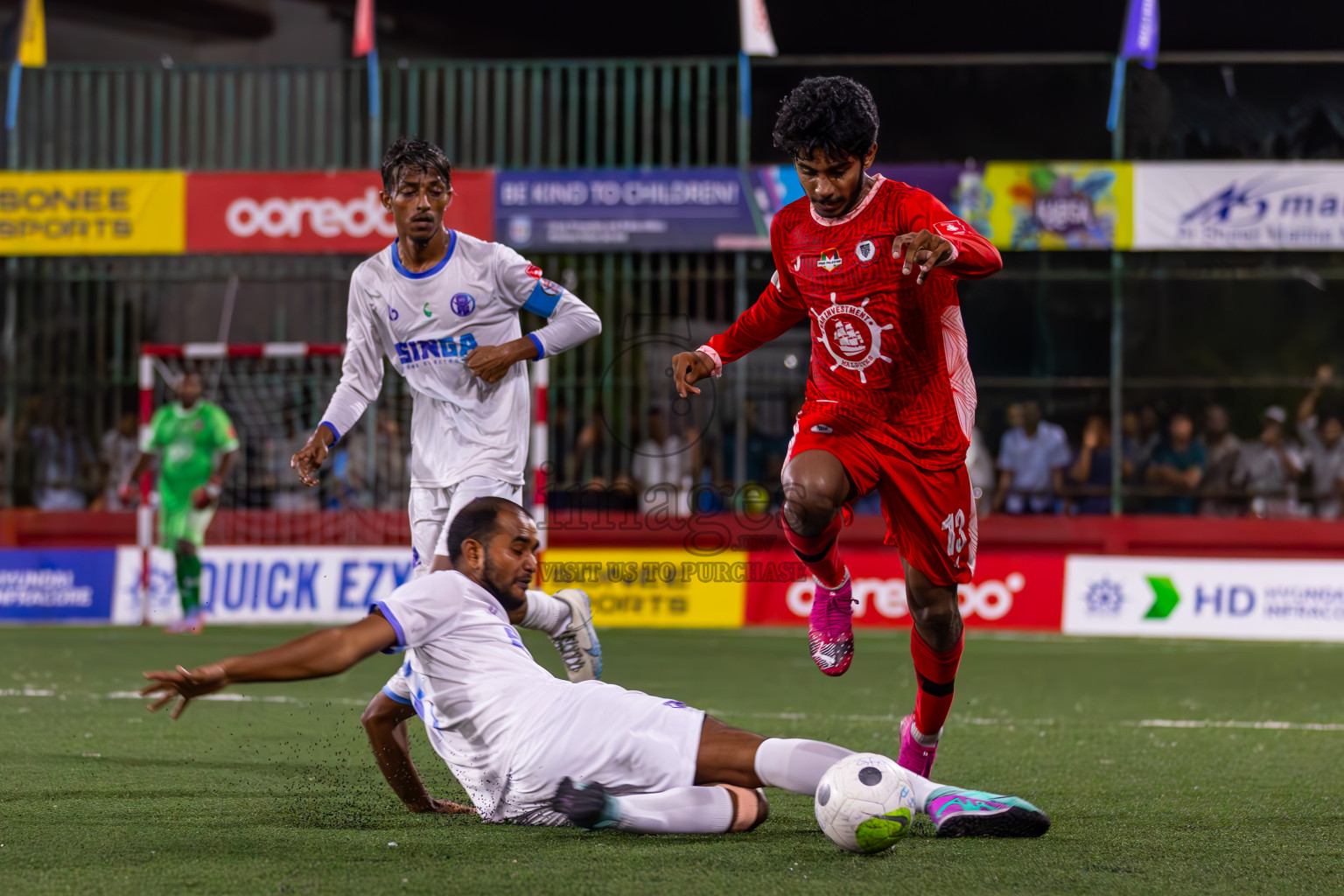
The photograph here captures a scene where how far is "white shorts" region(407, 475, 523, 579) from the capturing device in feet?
20.1

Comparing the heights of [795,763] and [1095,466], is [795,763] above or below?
below

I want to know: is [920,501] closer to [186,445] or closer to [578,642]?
[578,642]

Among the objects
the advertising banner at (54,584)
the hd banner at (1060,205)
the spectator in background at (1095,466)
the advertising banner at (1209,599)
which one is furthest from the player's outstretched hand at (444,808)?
the spectator in background at (1095,466)

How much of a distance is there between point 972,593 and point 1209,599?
2.12m

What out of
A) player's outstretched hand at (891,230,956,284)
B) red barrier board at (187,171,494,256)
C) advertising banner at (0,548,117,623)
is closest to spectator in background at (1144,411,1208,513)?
red barrier board at (187,171,494,256)

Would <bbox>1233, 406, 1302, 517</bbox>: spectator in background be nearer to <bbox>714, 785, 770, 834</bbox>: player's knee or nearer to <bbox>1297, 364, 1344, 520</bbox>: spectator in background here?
<bbox>1297, 364, 1344, 520</bbox>: spectator in background

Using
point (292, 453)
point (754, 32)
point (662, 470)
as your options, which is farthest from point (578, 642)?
point (754, 32)

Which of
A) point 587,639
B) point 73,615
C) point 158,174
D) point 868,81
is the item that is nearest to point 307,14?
point 158,174

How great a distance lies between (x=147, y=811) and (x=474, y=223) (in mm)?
11392

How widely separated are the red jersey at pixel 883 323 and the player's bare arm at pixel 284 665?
6.68ft

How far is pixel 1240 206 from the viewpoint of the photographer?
15242mm

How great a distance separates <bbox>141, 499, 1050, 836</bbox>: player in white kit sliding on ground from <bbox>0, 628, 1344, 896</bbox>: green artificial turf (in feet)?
0.33

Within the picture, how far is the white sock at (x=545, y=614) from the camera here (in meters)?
5.43

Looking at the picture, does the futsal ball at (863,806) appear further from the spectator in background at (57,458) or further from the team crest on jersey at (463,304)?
the spectator in background at (57,458)
